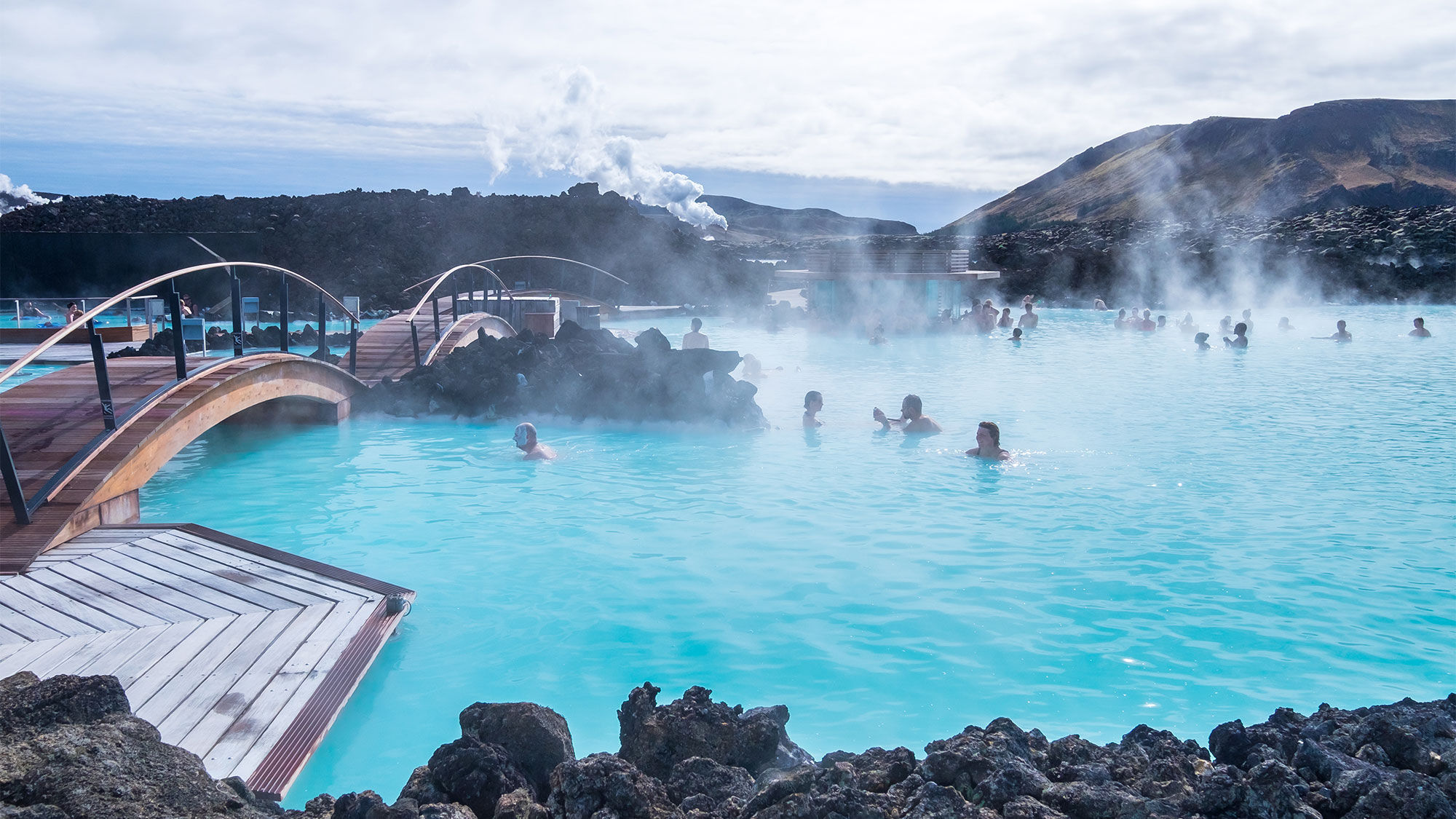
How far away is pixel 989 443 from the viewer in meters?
8.83

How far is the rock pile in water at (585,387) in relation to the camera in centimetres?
1062

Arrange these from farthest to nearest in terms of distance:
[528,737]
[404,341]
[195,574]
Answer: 1. [404,341]
2. [195,574]
3. [528,737]

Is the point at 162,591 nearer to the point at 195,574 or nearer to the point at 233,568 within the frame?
the point at 195,574

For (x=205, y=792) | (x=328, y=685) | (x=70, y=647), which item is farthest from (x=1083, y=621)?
(x=70, y=647)

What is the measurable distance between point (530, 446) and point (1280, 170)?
83720 mm

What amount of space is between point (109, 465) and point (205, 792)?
408 centimetres

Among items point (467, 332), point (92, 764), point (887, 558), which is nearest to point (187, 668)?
point (92, 764)

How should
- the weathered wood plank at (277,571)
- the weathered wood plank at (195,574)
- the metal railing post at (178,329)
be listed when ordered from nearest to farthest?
the weathered wood plank at (195,574) → the weathered wood plank at (277,571) → the metal railing post at (178,329)

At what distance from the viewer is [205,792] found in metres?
2.46

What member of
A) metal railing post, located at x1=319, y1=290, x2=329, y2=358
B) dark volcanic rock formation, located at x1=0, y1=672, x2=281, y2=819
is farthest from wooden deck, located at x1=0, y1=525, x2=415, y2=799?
metal railing post, located at x1=319, y1=290, x2=329, y2=358

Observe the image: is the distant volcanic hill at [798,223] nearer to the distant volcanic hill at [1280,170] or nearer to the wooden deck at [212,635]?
the distant volcanic hill at [1280,170]

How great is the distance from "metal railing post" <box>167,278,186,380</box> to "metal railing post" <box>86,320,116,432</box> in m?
0.62

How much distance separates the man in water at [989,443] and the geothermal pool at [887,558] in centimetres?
16

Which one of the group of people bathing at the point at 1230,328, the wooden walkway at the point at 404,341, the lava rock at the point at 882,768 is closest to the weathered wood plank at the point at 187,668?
the lava rock at the point at 882,768
